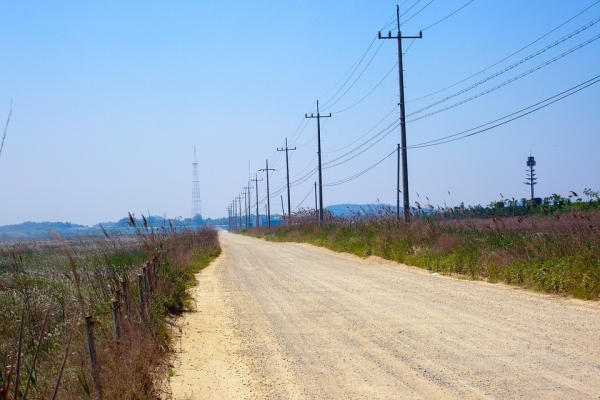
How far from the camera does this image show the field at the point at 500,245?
14781mm

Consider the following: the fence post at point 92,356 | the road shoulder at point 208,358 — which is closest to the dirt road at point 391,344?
the road shoulder at point 208,358

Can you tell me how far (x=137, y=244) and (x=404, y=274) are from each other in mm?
9236

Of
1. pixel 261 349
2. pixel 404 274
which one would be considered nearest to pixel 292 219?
pixel 404 274

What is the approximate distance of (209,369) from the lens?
8922 millimetres

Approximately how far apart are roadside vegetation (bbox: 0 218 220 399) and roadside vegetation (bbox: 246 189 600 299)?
8384 mm

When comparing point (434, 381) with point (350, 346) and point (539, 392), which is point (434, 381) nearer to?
point (539, 392)

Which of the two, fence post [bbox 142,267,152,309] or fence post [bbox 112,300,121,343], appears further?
fence post [bbox 142,267,152,309]

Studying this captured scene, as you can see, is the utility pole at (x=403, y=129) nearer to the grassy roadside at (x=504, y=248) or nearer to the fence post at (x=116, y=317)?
the grassy roadside at (x=504, y=248)

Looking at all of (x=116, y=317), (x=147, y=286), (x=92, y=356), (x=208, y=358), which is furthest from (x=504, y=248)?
(x=92, y=356)

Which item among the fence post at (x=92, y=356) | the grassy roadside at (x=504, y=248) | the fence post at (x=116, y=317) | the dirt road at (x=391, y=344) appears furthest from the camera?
the grassy roadside at (x=504, y=248)

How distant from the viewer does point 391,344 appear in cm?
977

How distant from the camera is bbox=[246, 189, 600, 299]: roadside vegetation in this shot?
14.8 metres

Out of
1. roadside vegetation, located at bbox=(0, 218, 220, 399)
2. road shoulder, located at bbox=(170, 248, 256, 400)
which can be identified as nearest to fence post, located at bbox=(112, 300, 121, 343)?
roadside vegetation, located at bbox=(0, 218, 220, 399)

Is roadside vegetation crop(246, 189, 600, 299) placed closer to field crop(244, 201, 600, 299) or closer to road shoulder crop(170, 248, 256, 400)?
field crop(244, 201, 600, 299)
